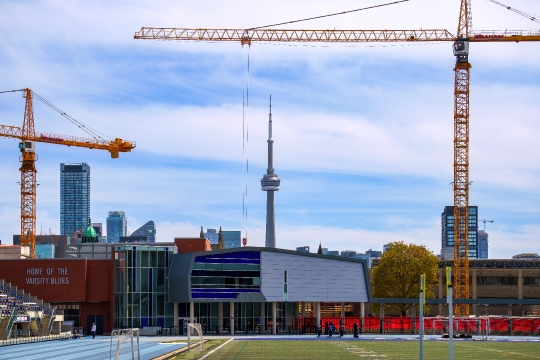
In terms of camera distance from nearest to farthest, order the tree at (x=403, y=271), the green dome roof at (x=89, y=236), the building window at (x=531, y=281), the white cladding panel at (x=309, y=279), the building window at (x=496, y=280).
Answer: the white cladding panel at (x=309, y=279) → the tree at (x=403, y=271) → the building window at (x=531, y=281) → the building window at (x=496, y=280) → the green dome roof at (x=89, y=236)

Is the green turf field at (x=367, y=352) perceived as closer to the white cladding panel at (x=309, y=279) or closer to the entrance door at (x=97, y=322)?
the white cladding panel at (x=309, y=279)

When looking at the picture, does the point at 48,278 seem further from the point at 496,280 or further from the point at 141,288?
the point at 496,280

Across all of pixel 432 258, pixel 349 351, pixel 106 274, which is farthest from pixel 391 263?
pixel 349 351

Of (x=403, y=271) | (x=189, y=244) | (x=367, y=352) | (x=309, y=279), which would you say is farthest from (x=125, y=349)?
(x=403, y=271)

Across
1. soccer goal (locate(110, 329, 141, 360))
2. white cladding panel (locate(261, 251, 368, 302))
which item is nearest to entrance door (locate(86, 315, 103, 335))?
white cladding panel (locate(261, 251, 368, 302))

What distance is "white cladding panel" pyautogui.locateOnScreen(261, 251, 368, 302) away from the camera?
335 ft

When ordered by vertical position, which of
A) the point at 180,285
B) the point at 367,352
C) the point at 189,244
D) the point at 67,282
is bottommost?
the point at 367,352

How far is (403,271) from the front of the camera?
446 ft

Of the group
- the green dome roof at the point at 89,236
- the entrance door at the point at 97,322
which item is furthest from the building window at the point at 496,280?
the entrance door at the point at 97,322

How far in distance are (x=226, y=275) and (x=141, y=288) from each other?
920cm

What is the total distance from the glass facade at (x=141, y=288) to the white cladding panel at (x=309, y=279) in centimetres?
1085

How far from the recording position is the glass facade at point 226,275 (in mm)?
100062

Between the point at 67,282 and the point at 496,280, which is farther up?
the point at 67,282

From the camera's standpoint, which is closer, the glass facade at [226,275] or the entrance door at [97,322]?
the glass facade at [226,275]
